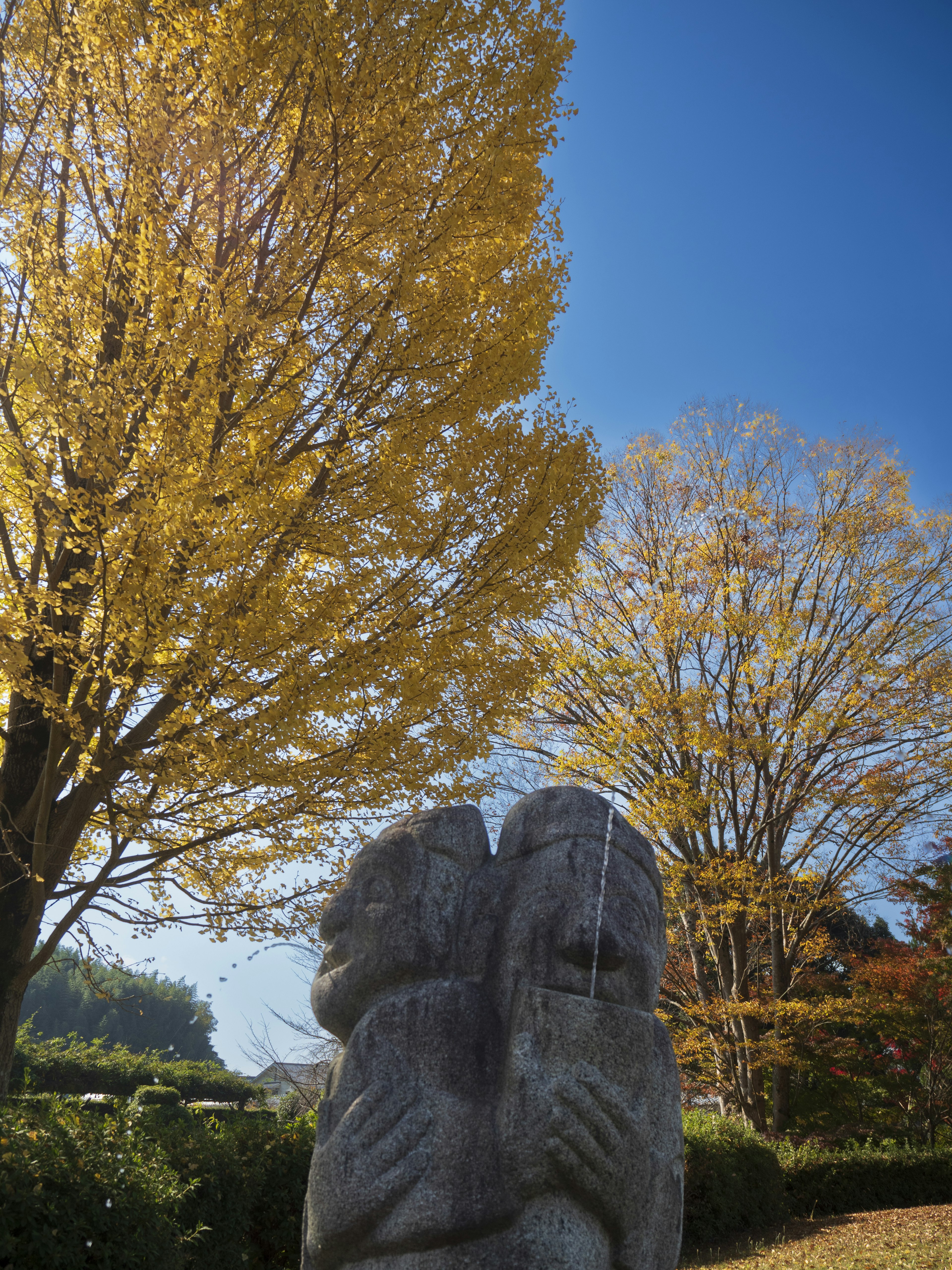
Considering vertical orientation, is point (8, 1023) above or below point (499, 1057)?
below

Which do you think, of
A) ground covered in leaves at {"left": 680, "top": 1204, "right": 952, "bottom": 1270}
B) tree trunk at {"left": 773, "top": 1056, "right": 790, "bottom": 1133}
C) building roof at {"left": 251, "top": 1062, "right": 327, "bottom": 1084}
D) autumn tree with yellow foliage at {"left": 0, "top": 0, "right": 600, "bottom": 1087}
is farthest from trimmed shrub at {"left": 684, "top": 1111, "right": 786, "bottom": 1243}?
autumn tree with yellow foliage at {"left": 0, "top": 0, "right": 600, "bottom": 1087}

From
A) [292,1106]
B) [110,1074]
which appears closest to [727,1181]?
[292,1106]

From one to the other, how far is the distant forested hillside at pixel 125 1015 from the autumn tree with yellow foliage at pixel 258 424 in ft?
100

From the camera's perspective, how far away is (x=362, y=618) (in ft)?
17.6

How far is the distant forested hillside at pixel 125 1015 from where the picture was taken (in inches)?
1319

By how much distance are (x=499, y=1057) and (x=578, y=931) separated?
472 mm

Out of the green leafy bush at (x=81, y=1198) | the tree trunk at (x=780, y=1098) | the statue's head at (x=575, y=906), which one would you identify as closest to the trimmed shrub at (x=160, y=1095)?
the tree trunk at (x=780, y=1098)

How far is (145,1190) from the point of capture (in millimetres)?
3812

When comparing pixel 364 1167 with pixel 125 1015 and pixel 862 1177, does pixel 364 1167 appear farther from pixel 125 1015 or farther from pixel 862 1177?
pixel 125 1015

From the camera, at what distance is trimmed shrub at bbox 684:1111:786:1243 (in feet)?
30.0

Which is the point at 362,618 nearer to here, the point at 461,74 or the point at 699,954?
the point at 461,74

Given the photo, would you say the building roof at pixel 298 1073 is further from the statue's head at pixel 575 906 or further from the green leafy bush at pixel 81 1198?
the statue's head at pixel 575 906

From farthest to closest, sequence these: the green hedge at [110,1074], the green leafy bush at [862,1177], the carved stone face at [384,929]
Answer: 1. the green hedge at [110,1074]
2. the green leafy bush at [862,1177]
3. the carved stone face at [384,929]

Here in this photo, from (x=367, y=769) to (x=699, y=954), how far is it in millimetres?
10883
